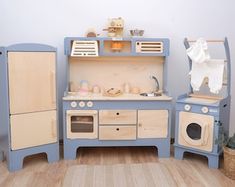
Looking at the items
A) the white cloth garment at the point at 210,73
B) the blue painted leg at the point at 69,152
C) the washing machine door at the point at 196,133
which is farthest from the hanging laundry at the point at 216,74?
the blue painted leg at the point at 69,152

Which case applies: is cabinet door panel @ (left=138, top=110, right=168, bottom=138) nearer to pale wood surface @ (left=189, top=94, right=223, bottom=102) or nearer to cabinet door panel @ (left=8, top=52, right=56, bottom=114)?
pale wood surface @ (left=189, top=94, right=223, bottom=102)

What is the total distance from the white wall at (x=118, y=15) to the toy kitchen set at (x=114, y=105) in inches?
8.4

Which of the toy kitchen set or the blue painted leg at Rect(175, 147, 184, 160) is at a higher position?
the toy kitchen set

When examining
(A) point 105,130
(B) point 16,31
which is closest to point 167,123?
(A) point 105,130

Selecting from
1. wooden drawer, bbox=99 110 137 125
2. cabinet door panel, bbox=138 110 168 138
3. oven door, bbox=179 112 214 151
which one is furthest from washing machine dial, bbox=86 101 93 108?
oven door, bbox=179 112 214 151

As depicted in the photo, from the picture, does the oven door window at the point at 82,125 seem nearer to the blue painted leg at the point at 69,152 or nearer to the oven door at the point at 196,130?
the blue painted leg at the point at 69,152

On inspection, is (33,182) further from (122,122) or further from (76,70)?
(76,70)

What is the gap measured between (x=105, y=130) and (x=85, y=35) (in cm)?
99

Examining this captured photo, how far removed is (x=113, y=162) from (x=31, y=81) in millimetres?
1033

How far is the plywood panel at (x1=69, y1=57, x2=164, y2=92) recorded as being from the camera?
2879 millimetres

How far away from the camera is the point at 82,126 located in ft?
8.45

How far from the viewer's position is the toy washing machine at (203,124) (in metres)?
2.37

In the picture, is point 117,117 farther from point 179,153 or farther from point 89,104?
point 179,153

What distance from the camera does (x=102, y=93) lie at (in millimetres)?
2807
